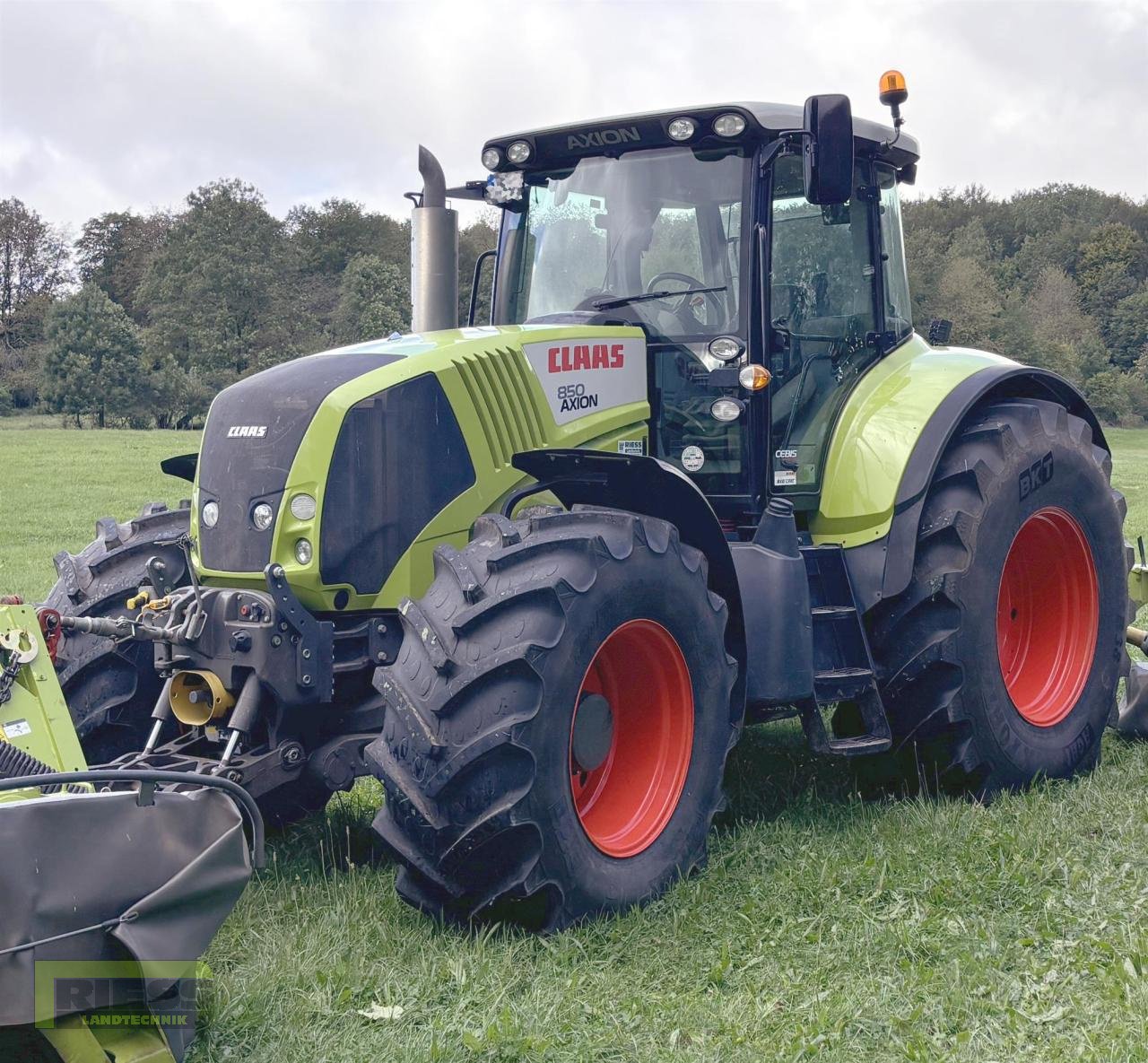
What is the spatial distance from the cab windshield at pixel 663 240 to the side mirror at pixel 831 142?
49cm

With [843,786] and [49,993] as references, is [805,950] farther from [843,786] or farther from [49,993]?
[49,993]

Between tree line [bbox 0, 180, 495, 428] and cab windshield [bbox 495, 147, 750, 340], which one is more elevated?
tree line [bbox 0, 180, 495, 428]

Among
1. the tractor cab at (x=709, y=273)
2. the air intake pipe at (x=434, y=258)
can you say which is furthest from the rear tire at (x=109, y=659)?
the tractor cab at (x=709, y=273)

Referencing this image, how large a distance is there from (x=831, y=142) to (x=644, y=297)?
955mm

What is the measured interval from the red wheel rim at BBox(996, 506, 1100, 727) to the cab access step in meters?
0.99

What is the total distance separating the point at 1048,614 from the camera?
6020 millimetres

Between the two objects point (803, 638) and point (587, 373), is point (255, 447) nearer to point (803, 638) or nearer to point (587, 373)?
point (587, 373)

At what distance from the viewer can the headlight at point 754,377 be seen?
5.10 metres

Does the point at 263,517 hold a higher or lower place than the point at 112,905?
higher

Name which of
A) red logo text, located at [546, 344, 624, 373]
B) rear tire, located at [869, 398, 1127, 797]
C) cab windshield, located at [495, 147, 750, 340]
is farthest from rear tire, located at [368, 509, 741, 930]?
cab windshield, located at [495, 147, 750, 340]

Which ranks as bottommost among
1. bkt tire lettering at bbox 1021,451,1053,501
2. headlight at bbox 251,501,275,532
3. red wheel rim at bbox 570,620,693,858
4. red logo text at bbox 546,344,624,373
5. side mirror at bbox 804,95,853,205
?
red wheel rim at bbox 570,620,693,858

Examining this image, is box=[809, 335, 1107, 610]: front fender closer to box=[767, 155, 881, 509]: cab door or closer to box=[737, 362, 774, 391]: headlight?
box=[767, 155, 881, 509]: cab door

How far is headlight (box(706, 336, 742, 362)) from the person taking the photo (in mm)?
5121

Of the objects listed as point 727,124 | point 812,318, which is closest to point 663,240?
point 727,124
